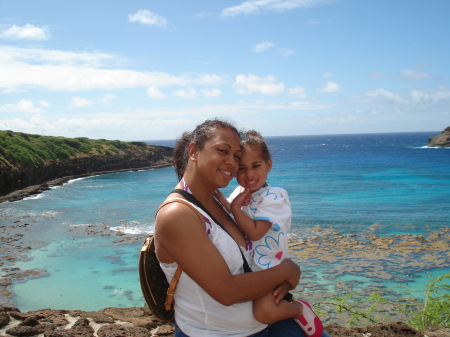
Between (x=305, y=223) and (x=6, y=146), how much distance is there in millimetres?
29536

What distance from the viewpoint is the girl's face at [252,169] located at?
287 centimetres

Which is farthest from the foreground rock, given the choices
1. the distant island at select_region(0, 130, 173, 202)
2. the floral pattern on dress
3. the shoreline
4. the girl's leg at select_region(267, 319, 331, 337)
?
the distant island at select_region(0, 130, 173, 202)

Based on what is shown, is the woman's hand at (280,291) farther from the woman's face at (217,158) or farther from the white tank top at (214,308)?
the woman's face at (217,158)

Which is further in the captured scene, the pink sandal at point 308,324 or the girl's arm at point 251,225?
the girl's arm at point 251,225

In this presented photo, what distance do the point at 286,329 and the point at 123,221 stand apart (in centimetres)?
1881

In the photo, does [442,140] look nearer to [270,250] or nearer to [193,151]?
[270,250]

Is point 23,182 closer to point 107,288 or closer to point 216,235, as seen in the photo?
point 107,288

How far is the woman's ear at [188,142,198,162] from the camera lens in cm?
242

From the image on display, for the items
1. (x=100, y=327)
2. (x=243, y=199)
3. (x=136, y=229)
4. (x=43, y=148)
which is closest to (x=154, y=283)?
(x=243, y=199)

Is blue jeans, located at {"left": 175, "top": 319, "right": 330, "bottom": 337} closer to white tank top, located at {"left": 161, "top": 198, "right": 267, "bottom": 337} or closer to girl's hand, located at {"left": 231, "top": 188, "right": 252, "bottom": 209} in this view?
white tank top, located at {"left": 161, "top": 198, "right": 267, "bottom": 337}

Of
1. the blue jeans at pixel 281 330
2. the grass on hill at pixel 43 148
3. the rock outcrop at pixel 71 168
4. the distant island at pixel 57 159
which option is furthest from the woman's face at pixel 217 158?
the grass on hill at pixel 43 148

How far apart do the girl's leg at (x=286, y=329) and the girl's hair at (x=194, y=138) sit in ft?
3.86

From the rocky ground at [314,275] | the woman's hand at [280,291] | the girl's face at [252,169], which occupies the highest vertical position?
the girl's face at [252,169]

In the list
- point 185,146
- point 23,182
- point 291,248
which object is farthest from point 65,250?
point 23,182
